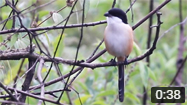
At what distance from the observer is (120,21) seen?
2.42 meters

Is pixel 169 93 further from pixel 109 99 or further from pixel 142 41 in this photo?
pixel 142 41

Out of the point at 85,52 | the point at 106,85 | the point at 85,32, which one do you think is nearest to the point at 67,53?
the point at 85,52
